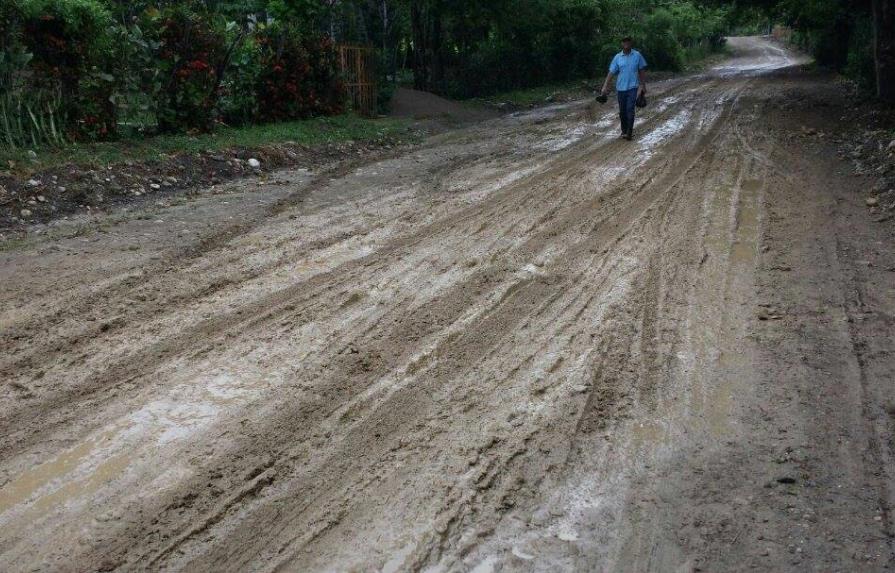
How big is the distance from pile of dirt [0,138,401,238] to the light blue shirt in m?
5.24

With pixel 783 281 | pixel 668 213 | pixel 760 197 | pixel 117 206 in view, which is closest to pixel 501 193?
pixel 668 213

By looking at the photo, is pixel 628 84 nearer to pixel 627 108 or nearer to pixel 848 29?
pixel 627 108

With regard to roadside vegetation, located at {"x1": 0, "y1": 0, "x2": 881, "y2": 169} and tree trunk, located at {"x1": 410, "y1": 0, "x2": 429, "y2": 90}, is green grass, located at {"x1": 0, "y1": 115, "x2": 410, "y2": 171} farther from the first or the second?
tree trunk, located at {"x1": 410, "y1": 0, "x2": 429, "y2": 90}

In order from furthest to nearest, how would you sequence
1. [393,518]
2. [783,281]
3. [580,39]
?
1. [580,39]
2. [783,281]
3. [393,518]

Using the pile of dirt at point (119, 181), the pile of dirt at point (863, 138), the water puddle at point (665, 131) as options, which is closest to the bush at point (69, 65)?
the pile of dirt at point (119, 181)

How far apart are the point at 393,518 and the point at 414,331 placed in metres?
1.91

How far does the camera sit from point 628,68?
1238 centimetres

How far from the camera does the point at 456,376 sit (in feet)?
14.1

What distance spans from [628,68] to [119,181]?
837cm

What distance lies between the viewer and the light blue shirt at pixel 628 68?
485 inches

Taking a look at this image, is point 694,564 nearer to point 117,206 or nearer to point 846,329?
point 846,329

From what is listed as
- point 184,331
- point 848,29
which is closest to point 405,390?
point 184,331

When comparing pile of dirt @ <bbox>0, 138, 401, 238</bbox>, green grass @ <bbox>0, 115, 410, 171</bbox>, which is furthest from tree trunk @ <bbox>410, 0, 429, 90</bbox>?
pile of dirt @ <bbox>0, 138, 401, 238</bbox>

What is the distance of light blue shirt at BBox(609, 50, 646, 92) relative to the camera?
Answer: 40.4ft
